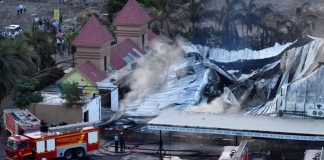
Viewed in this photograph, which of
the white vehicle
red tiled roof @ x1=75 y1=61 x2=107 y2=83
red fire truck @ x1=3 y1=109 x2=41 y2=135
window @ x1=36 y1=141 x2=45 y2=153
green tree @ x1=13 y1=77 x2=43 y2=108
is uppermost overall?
the white vehicle

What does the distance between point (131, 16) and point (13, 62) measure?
37.8 ft

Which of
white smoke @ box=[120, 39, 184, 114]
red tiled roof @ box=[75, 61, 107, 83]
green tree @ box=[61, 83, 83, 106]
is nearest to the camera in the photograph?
green tree @ box=[61, 83, 83, 106]

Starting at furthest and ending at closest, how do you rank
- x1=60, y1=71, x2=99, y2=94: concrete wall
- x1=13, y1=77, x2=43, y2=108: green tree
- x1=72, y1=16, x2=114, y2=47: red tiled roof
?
x1=72, y1=16, x2=114, y2=47: red tiled roof
x1=60, y1=71, x2=99, y2=94: concrete wall
x1=13, y1=77, x2=43, y2=108: green tree

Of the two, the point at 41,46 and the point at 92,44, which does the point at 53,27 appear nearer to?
the point at 41,46

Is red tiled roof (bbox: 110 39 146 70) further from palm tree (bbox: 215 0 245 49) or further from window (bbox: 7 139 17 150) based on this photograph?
window (bbox: 7 139 17 150)

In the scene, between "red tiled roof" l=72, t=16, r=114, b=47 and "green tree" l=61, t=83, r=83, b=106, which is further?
Answer: "red tiled roof" l=72, t=16, r=114, b=47

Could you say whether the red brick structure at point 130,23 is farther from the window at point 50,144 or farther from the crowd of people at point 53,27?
the window at point 50,144

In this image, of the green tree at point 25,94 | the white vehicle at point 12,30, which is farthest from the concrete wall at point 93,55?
the white vehicle at point 12,30

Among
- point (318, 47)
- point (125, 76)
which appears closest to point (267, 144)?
point (318, 47)

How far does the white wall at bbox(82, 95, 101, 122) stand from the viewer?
4519 centimetres

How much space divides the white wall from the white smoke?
6.22 ft

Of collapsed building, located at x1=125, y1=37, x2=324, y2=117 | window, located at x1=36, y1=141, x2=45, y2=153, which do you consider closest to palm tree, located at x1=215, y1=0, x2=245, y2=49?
collapsed building, located at x1=125, y1=37, x2=324, y2=117

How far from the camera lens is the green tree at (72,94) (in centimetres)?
4447

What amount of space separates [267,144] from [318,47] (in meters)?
7.85
